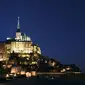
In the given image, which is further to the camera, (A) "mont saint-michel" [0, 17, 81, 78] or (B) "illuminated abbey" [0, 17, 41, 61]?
(B) "illuminated abbey" [0, 17, 41, 61]

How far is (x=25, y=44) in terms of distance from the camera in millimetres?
185375

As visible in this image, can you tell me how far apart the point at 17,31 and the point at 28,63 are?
3092 centimetres

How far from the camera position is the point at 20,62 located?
163125 millimetres

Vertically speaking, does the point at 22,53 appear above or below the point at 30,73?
above

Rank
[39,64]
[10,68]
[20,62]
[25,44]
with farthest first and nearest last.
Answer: [25,44] → [39,64] → [20,62] → [10,68]

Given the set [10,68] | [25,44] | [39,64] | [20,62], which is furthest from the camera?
[25,44]

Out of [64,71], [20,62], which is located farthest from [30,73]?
[64,71]

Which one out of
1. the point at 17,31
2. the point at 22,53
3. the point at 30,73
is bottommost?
the point at 30,73

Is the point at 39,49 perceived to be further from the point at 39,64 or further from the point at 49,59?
the point at 39,64

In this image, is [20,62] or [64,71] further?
[64,71]

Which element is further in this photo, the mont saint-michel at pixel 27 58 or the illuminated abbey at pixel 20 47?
the illuminated abbey at pixel 20 47

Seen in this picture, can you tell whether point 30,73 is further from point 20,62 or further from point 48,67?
point 48,67

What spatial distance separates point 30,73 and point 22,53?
28.4m

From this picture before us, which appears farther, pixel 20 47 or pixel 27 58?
pixel 20 47
